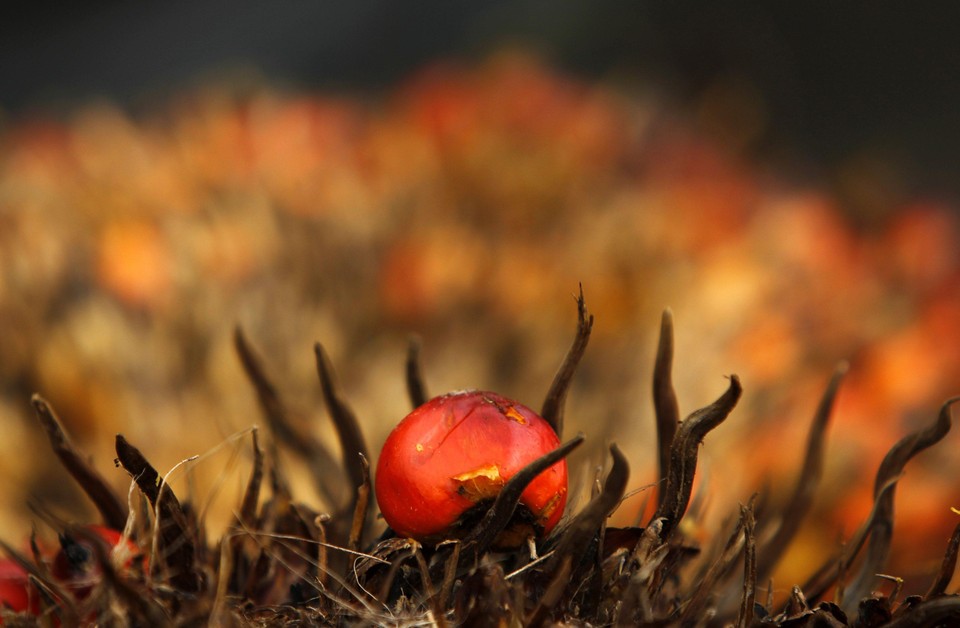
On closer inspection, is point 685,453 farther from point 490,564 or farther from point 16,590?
point 16,590

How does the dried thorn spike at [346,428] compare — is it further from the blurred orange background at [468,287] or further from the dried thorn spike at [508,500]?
the blurred orange background at [468,287]

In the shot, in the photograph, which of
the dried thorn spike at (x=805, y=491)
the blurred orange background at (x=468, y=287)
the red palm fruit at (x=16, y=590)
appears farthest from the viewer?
the blurred orange background at (x=468, y=287)

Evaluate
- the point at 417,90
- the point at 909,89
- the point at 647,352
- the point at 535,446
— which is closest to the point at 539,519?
the point at 535,446

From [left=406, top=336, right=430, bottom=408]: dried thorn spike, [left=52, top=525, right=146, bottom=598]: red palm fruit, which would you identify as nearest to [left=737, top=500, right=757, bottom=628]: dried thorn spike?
[left=406, top=336, right=430, bottom=408]: dried thorn spike

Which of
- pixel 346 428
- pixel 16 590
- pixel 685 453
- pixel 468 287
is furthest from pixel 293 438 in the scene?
pixel 468 287

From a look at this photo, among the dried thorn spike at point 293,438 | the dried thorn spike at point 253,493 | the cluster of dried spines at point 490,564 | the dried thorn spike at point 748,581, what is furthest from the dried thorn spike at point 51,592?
the dried thorn spike at point 748,581

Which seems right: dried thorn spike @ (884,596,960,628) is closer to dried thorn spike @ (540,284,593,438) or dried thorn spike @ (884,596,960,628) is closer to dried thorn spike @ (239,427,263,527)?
dried thorn spike @ (540,284,593,438)

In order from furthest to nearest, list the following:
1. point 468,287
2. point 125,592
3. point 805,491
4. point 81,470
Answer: point 468,287
point 805,491
point 81,470
point 125,592
